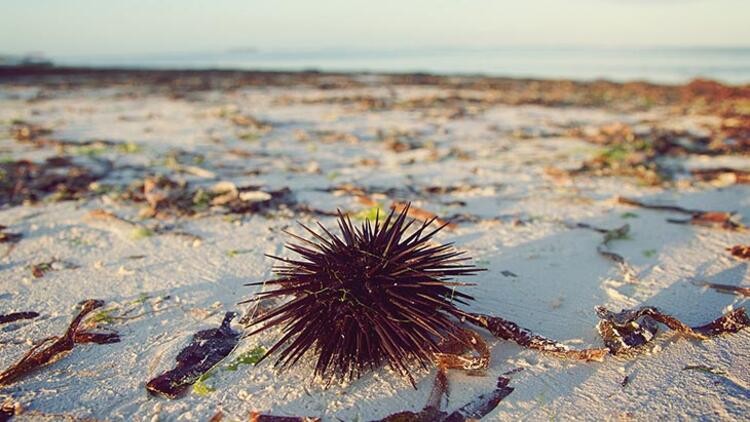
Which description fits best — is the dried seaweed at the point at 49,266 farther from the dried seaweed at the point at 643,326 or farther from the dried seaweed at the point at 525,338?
the dried seaweed at the point at 643,326

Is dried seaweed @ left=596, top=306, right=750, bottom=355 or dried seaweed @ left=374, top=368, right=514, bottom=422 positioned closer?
dried seaweed @ left=374, top=368, right=514, bottom=422

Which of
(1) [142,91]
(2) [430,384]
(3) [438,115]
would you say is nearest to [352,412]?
(2) [430,384]

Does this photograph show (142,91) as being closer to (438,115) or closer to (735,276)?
(438,115)

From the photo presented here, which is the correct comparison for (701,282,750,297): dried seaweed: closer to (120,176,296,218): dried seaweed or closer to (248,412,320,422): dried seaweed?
(248,412,320,422): dried seaweed

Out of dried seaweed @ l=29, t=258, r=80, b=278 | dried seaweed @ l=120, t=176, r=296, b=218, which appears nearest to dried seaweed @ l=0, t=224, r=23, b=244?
dried seaweed @ l=29, t=258, r=80, b=278

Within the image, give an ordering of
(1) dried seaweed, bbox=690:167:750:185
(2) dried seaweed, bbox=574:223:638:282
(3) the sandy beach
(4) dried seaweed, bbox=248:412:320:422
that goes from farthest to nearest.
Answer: (1) dried seaweed, bbox=690:167:750:185, (2) dried seaweed, bbox=574:223:638:282, (3) the sandy beach, (4) dried seaweed, bbox=248:412:320:422

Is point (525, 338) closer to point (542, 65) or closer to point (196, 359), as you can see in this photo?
point (196, 359)

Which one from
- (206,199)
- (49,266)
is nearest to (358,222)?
(206,199)
